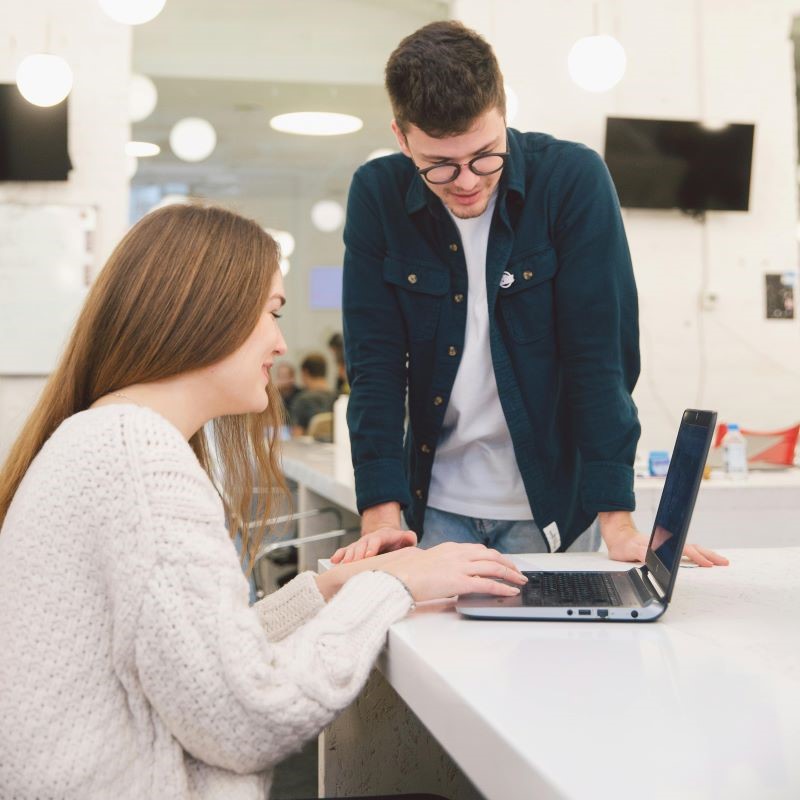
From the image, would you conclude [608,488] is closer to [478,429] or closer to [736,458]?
[478,429]

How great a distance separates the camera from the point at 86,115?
14.1 ft

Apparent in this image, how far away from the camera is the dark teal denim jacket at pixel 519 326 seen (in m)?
1.55

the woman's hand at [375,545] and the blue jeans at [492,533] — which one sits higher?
the woman's hand at [375,545]

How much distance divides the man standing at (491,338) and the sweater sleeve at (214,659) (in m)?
0.66

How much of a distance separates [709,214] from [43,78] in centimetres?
304

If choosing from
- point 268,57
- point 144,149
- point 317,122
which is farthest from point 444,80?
point 144,149

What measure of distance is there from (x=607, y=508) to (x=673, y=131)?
3.64 meters

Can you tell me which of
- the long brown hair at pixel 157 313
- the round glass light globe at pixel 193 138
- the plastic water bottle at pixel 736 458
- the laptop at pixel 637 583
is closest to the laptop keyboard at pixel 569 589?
the laptop at pixel 637 583

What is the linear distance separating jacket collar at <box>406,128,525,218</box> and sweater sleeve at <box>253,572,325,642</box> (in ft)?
2.29

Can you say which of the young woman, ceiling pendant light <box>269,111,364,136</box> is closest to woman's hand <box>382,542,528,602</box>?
the young woman

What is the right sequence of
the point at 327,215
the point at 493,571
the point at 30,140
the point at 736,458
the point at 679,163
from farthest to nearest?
the point at 327,215 < the point at 679,163 < the point at 30,140 < the point at 736,458 < the point at 493,571

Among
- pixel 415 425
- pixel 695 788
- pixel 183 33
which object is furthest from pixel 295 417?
pixel 695 788

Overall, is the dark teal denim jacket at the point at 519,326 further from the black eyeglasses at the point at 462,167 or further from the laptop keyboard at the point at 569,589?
the laptop keyboard at the point at 569,589

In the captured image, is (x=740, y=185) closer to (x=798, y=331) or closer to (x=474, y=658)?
(x=798, y=331)
